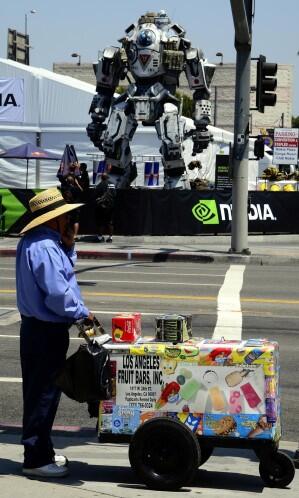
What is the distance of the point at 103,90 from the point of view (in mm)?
29594

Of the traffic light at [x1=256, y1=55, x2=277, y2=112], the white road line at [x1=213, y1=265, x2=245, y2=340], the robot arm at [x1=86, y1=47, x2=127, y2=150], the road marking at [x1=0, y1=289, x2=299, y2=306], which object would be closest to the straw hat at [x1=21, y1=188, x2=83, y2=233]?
the white road line at [x1=213, y1=265, x2=245, y2=340]

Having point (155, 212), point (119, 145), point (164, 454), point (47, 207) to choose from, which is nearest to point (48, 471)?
point (164, 454)

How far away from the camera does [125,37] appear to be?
2833 centimetres

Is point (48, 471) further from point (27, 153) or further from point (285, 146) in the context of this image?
point (285, 146)

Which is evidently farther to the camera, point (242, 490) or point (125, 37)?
point (125, 37)

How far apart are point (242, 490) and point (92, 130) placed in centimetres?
2372

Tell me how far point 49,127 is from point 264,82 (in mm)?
18406

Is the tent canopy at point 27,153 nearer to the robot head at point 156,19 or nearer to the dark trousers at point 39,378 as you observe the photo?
the robot head at point 156,19

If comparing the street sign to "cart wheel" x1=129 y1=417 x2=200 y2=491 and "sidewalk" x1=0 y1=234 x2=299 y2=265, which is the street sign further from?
"cart wheel" x1=129 y1=417 x2=200 y2=491

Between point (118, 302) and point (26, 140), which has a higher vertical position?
point (26, 140)

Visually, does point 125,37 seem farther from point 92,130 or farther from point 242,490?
point 242,490

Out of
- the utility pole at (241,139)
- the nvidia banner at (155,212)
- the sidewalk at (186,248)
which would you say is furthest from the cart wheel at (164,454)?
the nvidia banner at (155,212)

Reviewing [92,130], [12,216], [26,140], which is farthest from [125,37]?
[26,140]

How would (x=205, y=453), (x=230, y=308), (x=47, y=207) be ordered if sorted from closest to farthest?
(x=47, y=207)
(x=205, y=453)
(x=230, y=308)
